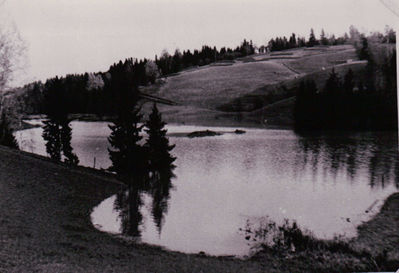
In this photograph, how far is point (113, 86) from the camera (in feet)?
25.5

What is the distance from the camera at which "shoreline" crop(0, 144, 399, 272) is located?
6438mm

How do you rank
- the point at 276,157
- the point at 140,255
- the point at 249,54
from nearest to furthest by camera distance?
the point at 140,255 → the point at 276,157 → the point at 249,54

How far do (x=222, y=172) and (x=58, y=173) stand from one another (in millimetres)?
3799

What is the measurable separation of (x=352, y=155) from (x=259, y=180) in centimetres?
197

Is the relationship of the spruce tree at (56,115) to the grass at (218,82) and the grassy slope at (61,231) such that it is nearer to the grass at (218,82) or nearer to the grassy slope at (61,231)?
the grassy slope at (61,231)

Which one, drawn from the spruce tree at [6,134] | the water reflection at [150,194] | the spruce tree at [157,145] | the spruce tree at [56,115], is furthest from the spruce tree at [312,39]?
the spruce tree at [6,134]

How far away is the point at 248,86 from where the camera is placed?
26.7 ft

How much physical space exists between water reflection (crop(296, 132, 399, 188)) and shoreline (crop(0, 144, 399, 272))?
0.57 metres

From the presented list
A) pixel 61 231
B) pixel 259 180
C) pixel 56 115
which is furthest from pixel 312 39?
pixel 61 231

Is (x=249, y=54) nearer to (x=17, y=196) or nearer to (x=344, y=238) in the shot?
(x=344, y=238)

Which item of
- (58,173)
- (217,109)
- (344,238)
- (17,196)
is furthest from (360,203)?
(17,196)

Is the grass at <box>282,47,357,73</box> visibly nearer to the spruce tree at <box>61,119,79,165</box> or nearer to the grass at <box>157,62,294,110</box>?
the grass at <box>157,62,294,110</box>

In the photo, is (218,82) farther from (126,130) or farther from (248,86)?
(126,130)

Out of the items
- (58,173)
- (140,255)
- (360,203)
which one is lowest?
(140,255)
